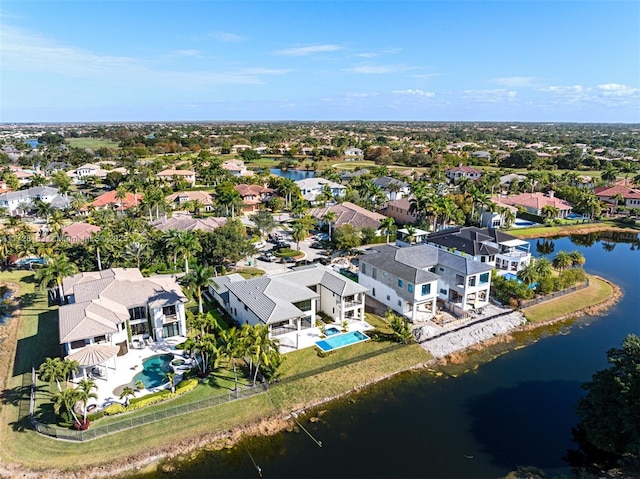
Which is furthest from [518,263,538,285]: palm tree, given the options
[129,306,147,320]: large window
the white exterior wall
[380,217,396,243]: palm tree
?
[129,306,147,320]: large window

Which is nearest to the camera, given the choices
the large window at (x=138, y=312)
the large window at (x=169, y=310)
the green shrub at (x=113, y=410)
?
the green shrub at (x=113, y=410)

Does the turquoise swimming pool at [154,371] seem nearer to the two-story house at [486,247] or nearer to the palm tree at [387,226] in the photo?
the two-story house at [486,247]

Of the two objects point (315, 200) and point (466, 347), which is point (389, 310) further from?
point (315, 200)

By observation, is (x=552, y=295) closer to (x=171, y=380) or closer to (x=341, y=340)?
(x=341, y=340)

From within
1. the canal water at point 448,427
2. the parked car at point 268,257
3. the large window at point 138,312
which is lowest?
the canal water at point 448,427

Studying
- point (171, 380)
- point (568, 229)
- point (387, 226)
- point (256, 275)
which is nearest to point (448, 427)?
point (171, 380)

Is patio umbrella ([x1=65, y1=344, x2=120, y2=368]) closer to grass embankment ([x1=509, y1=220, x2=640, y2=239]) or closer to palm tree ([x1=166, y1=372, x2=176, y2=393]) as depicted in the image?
palm tree ([x1=166, y1=372, x2=176, y2=393])

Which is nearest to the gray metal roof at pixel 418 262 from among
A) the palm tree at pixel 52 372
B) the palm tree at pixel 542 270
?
the palm tree at pixel 542 270
